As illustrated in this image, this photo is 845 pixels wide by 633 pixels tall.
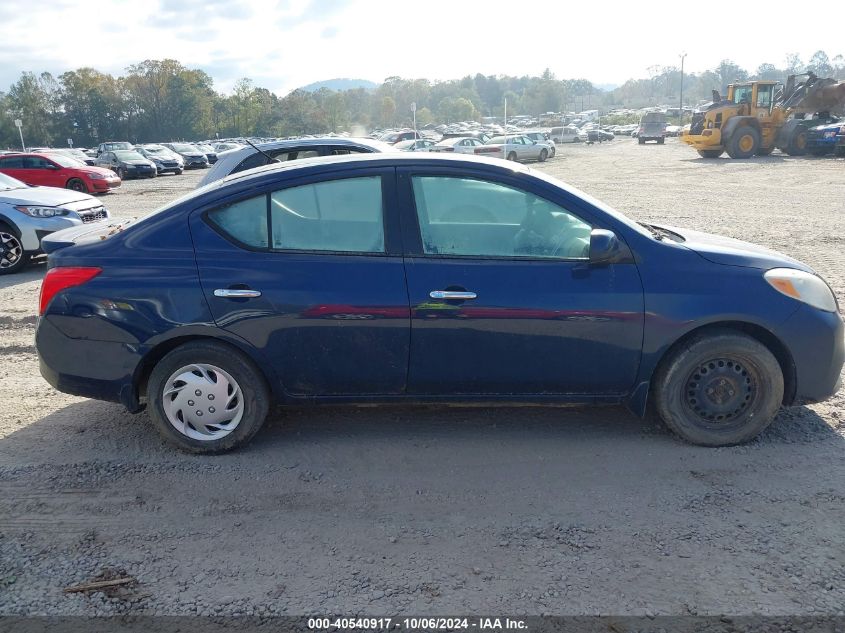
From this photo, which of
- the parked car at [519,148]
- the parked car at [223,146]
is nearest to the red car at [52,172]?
the parked car at [519,148]

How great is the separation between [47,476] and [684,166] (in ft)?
93.0

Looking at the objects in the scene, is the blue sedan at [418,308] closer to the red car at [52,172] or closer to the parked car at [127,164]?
the red car at [52,172]

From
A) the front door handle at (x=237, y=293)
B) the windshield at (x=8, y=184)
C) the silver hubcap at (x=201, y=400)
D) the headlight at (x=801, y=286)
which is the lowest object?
the silver hubcap at (x=201, y=400)

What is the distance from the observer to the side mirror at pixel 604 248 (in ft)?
12.7

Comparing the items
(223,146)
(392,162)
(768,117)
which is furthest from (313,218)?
(223,146)

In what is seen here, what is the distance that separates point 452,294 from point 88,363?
7.11ft

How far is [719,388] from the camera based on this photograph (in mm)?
4078

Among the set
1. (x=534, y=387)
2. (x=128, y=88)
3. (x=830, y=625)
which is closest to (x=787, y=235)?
(x=534, y=387)

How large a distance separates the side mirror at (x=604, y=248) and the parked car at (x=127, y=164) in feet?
103

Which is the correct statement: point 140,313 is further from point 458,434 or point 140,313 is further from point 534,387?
point 534,387

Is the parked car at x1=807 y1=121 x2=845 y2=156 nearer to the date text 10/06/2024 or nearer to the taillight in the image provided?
the taillight

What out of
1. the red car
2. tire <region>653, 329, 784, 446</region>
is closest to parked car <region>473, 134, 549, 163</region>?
the red car

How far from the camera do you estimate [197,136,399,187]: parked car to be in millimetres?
8094

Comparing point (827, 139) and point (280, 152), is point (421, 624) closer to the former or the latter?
point (280, 152)
